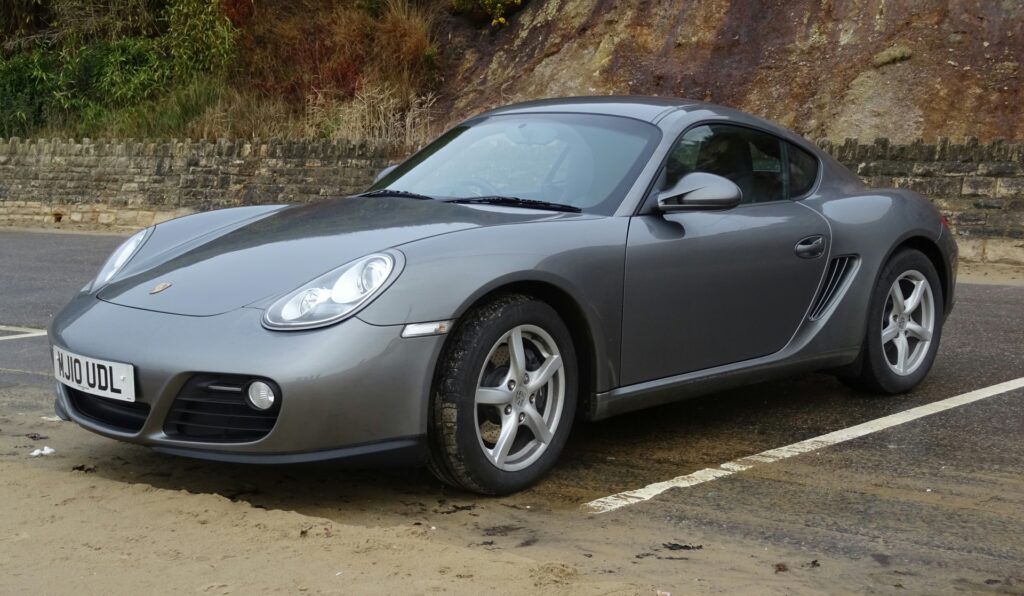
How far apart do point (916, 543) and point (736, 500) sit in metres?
0.67

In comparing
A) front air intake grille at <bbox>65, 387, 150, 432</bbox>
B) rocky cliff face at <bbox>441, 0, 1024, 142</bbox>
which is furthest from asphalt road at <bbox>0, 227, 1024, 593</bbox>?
rocky cliff face at <bbox>441, 0, 1024, 142</bbox>

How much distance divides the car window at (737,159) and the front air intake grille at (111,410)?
2205 mm

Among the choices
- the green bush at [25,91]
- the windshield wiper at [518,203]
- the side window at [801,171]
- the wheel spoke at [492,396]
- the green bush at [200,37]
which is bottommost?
the wheel spoke at [492,396]

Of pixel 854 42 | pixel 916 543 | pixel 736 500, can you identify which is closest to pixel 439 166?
pixel 736 500

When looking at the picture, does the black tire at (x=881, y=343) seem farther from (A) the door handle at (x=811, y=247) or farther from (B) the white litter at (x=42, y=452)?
(B) the white litter at (x=42, y=452)

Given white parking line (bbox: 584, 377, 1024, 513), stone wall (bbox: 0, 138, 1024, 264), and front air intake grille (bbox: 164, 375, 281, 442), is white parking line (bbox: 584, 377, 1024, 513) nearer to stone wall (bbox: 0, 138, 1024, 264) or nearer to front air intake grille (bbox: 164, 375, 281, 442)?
front air intake grille (bbox: 164, 375, 281, 442)

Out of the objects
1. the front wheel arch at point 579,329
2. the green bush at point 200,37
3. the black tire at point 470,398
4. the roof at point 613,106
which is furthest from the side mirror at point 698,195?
the green bush at point 200,37

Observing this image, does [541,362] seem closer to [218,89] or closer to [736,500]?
[736,500]

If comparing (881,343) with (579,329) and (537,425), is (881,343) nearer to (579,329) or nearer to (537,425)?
(579,329)

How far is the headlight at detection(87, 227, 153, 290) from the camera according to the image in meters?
4.95

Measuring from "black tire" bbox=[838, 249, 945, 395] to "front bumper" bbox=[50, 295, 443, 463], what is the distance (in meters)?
2.59

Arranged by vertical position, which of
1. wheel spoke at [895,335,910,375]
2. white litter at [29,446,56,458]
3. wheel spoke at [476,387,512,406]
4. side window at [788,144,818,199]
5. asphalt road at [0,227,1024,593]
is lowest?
asphalt road at [0,227,1024,593]

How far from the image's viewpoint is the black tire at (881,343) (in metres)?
5.91

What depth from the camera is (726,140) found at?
18.2ft
